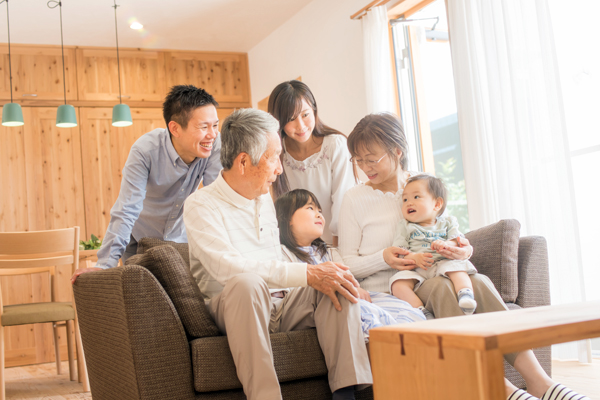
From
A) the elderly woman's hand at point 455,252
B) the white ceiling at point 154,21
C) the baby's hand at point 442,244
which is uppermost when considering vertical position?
the white ceiling at point 154,21

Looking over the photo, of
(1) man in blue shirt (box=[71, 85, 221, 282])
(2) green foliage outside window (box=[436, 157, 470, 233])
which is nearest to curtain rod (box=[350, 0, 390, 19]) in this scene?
(2) green foliage outside window (box=[436, 157, 470, 233])

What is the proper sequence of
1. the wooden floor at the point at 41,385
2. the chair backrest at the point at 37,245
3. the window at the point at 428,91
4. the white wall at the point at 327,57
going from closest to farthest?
1. the chair backrest at the point at 37,245
2. the wooden floor at the point at 41,385
3. the window at the point at 428,91
4. the white wall at the point at 327,57

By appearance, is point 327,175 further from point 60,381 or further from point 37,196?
point 37,196

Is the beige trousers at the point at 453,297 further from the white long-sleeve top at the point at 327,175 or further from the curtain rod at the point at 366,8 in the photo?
the curtain rod at the point at 366,8

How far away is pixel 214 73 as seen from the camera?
6160 mm

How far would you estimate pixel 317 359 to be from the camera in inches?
65.7

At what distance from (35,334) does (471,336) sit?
5.17 m

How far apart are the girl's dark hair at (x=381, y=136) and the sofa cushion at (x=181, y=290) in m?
0.91

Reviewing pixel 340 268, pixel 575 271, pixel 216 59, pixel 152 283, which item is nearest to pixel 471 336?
pixel 340 268

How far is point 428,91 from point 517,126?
1215 mm

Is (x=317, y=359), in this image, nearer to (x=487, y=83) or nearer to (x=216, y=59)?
(x=487, y=83)

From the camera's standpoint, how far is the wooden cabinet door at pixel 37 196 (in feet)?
16.8

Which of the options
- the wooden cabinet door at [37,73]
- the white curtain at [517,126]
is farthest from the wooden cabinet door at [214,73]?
the white curtain at [517,126]

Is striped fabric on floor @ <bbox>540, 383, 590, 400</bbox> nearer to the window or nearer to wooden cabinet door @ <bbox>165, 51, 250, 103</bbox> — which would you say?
the window
